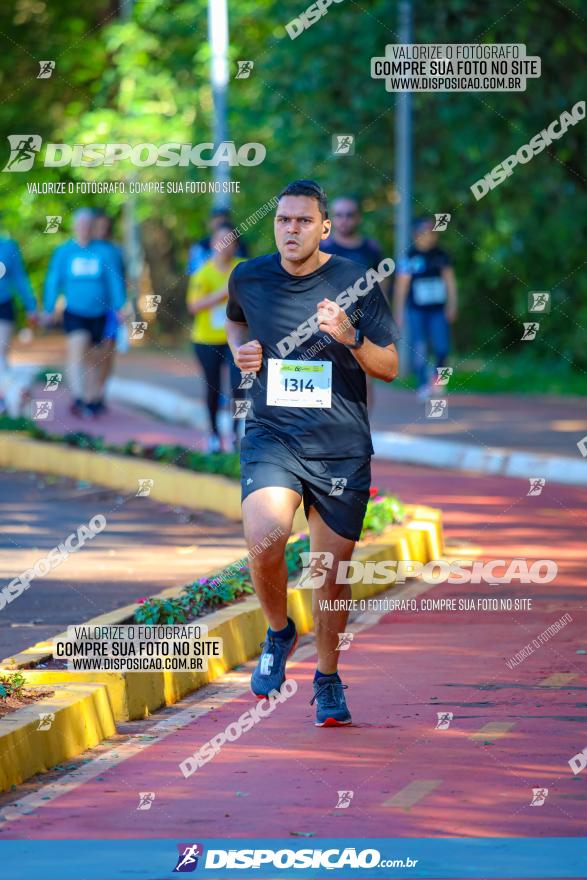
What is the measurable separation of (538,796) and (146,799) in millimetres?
1227

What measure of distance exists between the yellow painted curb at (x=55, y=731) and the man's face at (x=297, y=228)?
5.78ft

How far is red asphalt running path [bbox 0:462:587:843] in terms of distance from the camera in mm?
5738

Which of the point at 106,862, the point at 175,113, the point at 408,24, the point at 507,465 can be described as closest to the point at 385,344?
the point at 106,862

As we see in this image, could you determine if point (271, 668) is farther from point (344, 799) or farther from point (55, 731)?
point (344, 799)

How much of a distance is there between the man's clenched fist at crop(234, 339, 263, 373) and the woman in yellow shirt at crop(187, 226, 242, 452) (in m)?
7.67

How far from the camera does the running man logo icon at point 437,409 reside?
20.6 metres

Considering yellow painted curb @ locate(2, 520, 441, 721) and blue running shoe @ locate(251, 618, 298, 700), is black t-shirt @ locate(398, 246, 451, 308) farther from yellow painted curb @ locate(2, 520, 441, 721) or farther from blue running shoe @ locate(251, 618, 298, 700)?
blue running shoe @ locate(251, 618, 298, 700)

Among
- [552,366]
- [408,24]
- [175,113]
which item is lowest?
[552,366]

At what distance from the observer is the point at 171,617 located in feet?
28.0

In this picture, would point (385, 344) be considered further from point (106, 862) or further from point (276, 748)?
point (106, 862)

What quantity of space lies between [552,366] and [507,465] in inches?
476

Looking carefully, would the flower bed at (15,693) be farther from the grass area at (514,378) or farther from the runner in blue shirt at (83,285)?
the grass area at (514,378)

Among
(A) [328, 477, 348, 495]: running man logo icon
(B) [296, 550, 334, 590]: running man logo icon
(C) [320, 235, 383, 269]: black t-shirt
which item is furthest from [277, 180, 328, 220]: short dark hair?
(C) [320, 235, 383, 269]: black t-shirt

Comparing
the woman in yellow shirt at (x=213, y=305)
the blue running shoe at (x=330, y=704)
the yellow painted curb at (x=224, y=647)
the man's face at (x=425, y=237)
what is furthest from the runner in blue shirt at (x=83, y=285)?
the blue running shoe at (x=330, y=704)
